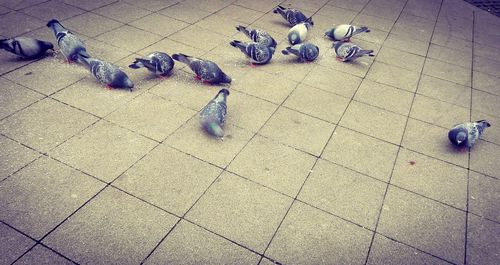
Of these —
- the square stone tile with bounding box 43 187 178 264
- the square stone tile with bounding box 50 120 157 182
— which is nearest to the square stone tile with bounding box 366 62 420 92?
the square stone tile with bounding box 50 120 157 182

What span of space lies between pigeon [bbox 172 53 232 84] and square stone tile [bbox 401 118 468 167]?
257cm

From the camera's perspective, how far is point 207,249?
3.21m

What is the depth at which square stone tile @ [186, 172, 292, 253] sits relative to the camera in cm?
337

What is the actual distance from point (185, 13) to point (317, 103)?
370 cm

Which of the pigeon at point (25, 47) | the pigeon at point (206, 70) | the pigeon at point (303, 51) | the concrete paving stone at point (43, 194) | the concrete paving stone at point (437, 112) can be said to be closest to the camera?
the concrete paving stone at point (43, 194)

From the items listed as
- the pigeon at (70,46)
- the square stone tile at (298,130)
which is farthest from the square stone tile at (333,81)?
the pigeon at (70,46)

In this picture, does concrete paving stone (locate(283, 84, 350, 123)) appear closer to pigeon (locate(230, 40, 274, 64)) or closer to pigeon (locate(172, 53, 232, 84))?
pigeon (locate(230, 40, 274, 64))

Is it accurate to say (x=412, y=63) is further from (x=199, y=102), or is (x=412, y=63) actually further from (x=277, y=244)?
(x=277, y=244)

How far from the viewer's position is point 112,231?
10.7 ft

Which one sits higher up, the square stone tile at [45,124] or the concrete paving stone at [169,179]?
the square stone tile at [45,124]

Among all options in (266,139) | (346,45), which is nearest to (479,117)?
(346,45)

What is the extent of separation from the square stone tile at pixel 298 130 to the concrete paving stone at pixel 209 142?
13.4 inches

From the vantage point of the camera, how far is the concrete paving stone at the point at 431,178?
4.03 metres

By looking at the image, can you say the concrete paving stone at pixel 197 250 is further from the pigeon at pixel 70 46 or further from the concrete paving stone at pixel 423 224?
the pigeon at pixel 70 46
